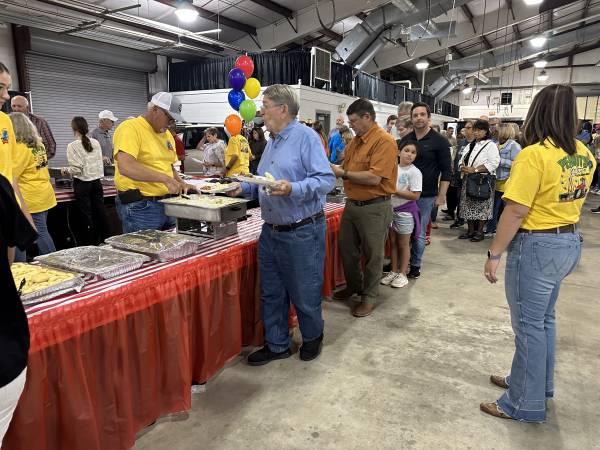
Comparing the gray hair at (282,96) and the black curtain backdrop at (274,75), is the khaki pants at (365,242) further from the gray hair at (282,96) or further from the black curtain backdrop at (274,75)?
the black curtain backdrop at (274,75)

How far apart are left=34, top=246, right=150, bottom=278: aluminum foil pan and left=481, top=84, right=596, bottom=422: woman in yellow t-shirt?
1623 mm

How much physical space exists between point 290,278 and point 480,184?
3736mm

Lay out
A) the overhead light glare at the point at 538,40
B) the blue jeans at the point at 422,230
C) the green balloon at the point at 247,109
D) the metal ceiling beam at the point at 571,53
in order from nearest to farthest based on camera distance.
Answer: the blue jeans at the point at 422,230 < the green balloon at the point at 247,109 < the overhead light glare at the point at 538,40 < the metal ceiling beam at the point at 571,53

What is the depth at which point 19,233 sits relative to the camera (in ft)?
3.28

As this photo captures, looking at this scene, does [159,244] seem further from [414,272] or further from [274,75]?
[274,75]

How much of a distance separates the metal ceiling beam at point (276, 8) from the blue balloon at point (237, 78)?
8.98 ft

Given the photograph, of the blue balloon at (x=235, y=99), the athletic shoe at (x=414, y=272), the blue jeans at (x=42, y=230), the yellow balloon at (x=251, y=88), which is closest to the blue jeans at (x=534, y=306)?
the athletic shoe at (x=414, y=272)

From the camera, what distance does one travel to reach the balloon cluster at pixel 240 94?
6.97 metres

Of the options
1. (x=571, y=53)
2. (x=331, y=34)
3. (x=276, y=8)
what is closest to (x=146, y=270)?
(x=276, y=8)

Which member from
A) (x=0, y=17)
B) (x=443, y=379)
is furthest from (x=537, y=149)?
(x=0, y=17)

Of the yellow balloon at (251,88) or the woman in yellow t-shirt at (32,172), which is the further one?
the yellow balloon at (251,88)

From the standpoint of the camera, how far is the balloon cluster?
22.9ft

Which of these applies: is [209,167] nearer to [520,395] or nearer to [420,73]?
[520,395]

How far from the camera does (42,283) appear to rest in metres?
1.52
